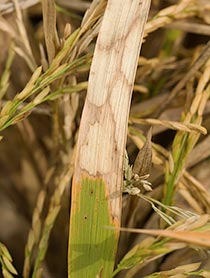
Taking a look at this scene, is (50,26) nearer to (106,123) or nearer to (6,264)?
(106,123)

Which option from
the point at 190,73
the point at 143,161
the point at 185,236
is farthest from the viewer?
the point at 190,73

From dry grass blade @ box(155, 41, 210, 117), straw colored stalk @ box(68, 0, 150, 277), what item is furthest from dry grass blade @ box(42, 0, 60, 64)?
dry grass blade @ box(155, 41, 210, 117)

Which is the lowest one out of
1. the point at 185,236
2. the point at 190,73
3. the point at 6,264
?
the point at 6,264

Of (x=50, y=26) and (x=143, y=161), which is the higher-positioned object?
(x=50, y=26)

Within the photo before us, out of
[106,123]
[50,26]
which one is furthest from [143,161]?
[50,26]

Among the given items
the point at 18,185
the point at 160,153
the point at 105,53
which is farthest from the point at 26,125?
the point at 105,53

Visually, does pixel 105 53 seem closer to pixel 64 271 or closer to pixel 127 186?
pixel 127 186
